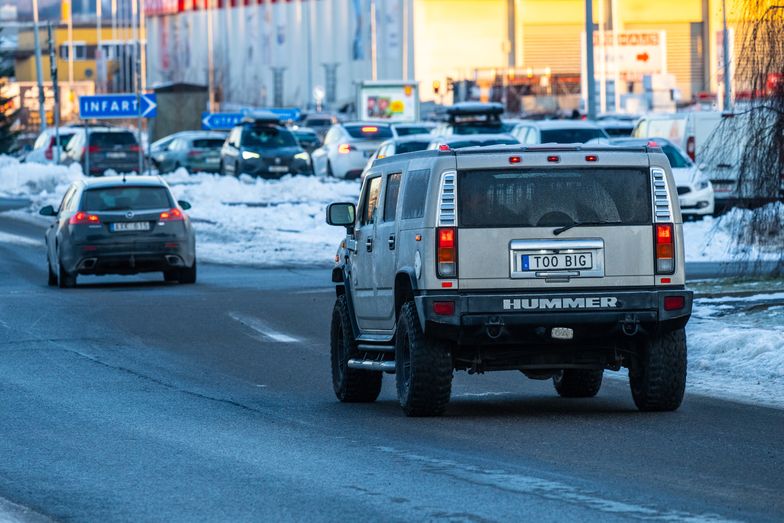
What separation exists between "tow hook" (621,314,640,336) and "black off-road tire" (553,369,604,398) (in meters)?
1.89

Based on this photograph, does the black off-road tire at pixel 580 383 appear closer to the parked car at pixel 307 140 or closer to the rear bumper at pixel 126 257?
the rear bumper at pixel 126 257

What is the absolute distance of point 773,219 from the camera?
720 inches

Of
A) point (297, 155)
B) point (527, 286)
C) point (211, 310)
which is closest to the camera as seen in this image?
point (527, 286)

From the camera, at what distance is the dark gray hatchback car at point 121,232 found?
2536cm

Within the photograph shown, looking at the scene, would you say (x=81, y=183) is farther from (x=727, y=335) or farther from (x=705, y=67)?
(x=705, y=67)

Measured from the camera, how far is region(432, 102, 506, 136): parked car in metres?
44.6

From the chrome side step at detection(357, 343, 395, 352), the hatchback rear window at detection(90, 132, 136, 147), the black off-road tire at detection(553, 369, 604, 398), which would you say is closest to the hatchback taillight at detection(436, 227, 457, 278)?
the chrome side step at detection(357, 343, 395, 352)

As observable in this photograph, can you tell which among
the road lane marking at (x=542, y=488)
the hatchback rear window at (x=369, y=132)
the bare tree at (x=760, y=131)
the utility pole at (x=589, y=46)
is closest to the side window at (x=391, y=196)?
the road lane marking at (x=542, y=488)

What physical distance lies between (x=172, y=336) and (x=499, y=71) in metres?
87.5

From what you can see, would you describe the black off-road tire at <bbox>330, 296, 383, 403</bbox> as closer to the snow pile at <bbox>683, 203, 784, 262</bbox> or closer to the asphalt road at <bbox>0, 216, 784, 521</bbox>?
the asphalt road at <bbox>0, 216, 784, 521</bbox>

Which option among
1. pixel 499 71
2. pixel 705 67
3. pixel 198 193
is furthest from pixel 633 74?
pixel 198 193

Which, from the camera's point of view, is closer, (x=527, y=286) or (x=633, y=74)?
(x=527, y=286)

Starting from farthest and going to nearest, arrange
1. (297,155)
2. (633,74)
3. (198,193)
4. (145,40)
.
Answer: (145,40) < (633,74) < (297,155) < (198,193)

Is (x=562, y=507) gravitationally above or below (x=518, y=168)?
below
